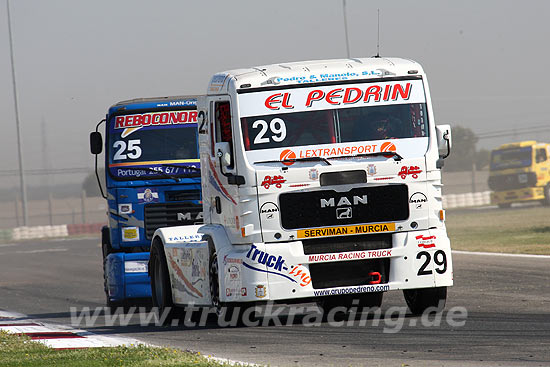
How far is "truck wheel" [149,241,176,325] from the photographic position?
1327 centimetres

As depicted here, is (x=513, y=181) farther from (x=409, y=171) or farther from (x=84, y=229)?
(x=409, y=171)

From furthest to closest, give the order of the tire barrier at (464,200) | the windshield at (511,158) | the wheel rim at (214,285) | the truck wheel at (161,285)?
the tire barrier at (464,200) < the windshield at (511,158) < the truck wheel at (161,285) < the wheel rim at (214,285)

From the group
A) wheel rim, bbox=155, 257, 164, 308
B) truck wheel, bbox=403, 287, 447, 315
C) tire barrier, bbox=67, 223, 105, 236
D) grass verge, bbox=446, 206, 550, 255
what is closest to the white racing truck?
truck wheel, bbox=403, 287, 447, 315

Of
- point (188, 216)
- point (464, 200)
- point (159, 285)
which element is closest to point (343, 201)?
point (159, 285)

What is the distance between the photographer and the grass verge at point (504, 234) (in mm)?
23438

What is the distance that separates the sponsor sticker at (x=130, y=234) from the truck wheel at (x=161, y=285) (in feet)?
5.22

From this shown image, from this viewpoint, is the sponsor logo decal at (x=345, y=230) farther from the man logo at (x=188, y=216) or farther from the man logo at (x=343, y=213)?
the man logo at (x=188, y=216)

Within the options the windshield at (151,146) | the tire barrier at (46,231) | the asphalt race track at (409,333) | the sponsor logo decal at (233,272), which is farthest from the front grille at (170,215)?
the tire barrier at (46,231)

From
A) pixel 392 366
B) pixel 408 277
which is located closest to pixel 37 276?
pixel 408 277

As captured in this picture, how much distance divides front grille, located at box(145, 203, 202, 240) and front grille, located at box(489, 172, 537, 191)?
1362 inches

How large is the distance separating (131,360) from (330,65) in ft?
14.5

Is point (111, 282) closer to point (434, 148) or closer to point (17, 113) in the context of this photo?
point (434, 148)

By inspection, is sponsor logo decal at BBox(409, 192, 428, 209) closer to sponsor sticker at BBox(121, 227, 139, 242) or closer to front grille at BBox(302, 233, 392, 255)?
front grille at BBox(302, 233, 392, 255)

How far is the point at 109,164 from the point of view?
1548 cm
